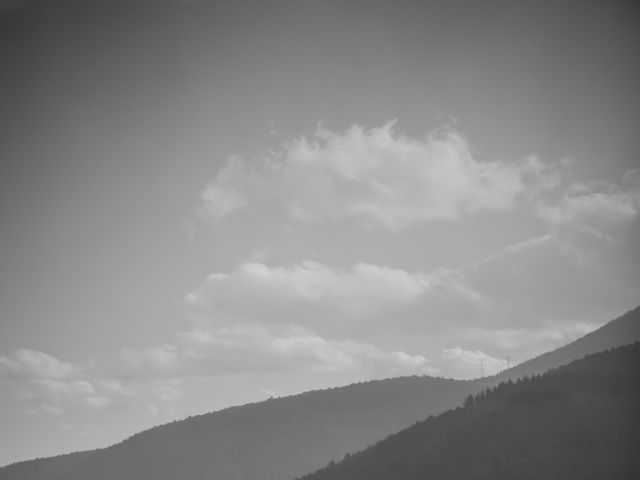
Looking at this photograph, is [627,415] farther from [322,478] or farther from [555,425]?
[322,478]

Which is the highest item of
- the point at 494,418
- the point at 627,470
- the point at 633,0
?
the point at 633,0

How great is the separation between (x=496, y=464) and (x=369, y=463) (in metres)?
32.9

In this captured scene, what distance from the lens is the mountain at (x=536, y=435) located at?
273 feet

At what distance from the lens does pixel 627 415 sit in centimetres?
9212

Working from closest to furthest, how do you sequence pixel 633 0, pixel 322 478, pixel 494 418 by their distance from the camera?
pixel 633 0
pixel 494 418
pixel 322 478

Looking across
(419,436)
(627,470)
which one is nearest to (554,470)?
(627,470)

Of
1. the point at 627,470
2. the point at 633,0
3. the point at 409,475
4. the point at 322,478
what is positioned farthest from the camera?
the point at 322,478

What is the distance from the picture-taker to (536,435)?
3701 inches

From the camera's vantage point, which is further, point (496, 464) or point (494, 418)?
point (494, 418)

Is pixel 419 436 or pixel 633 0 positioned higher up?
pixel 633 0

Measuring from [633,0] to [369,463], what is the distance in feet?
307

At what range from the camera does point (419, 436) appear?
118m

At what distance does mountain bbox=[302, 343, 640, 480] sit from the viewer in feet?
273

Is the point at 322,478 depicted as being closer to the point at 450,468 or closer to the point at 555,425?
the point at 450,468
